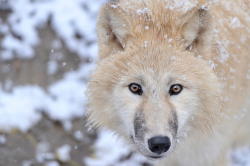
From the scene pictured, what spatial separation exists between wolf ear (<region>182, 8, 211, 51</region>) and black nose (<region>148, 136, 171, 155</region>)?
84 cm

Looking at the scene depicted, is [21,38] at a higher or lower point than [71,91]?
higher

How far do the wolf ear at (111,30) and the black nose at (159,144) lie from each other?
0.86 metres

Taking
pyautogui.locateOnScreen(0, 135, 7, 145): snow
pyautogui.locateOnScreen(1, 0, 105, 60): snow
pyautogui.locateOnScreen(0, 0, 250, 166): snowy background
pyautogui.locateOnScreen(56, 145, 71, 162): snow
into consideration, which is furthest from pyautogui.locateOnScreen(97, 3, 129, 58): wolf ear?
pyautogui.locateOnScreen(1, 0, 105, 60): snow

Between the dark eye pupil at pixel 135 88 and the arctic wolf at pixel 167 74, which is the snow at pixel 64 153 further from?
the dark eye pupil at pixel 135 88

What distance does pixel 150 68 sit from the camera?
3592 millimetres

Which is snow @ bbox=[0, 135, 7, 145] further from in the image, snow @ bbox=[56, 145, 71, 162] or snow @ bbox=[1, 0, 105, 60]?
snow @ bbox=[1, 0, 105, 60]

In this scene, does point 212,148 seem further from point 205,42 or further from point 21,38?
point 21,38

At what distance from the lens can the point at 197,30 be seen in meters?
3.78

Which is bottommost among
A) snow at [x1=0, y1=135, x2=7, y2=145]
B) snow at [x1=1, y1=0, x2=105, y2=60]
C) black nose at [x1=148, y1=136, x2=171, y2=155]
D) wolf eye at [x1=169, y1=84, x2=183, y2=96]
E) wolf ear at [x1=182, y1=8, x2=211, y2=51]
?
black nose at [x1=148, y1=136, x2=171, y2=155]

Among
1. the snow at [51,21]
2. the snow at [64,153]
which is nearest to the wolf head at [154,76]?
the snow at [64,153]

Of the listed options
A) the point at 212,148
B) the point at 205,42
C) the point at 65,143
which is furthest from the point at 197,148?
the point at 65,143

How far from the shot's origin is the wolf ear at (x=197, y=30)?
3.70 meters

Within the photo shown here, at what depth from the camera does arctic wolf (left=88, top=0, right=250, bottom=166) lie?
140 inches

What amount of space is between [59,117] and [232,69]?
114 inches
